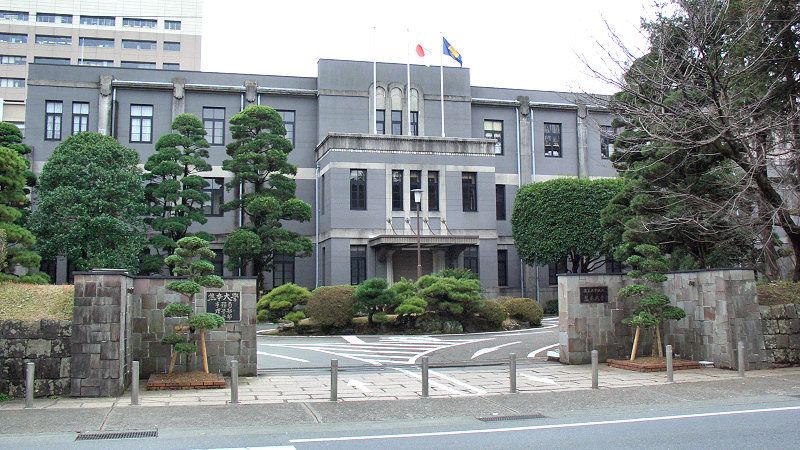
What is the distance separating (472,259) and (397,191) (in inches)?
243

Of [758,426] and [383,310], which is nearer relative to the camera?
[758,426]

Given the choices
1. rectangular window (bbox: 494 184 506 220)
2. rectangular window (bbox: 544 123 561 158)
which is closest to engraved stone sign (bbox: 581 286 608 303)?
rectangular window (bbox: 494 184 506 220)

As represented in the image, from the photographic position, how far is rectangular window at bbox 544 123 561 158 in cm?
4634

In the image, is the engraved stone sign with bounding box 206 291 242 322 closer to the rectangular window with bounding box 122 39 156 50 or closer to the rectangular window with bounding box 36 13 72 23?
the rectangular window with bounding box 122 39 156 50

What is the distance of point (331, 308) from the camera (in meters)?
27.0

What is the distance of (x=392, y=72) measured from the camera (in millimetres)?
42594

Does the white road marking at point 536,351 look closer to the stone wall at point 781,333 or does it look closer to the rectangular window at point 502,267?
the stone wall at point 781,333

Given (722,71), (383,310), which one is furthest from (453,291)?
(722,71)

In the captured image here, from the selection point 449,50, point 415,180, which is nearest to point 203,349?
point 415,180

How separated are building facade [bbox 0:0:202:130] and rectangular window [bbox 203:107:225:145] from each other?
136 feet

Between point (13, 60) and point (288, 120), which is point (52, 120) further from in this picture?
point (13, 60)

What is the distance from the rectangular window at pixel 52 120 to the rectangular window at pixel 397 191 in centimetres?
1970

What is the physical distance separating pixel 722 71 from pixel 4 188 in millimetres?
20128

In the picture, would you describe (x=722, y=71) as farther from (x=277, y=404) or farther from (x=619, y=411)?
(x=277, y=404)
